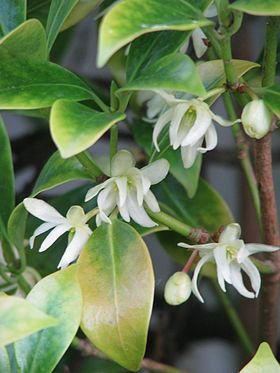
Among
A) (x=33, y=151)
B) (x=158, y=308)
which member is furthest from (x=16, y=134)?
(x=158, y=308)

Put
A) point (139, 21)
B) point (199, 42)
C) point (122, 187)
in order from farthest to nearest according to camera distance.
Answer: point (199, 42)
point (122, 187)
point (139, 21)

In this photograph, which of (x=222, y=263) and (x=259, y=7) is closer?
(x=259, y=7)

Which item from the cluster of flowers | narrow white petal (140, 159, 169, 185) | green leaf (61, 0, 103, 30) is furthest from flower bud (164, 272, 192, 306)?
green leaf (61, 0, 103, 30)

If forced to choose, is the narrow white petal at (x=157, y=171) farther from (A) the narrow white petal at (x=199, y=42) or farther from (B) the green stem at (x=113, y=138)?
(A) the narrow white petal at (x=199, y=42)

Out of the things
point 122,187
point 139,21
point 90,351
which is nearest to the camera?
point 139,21

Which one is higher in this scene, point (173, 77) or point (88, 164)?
point (173, 77)

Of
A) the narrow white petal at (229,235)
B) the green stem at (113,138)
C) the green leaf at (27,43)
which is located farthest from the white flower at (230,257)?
the green leaf at (27,43)

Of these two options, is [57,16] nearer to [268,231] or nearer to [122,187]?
[122,187]

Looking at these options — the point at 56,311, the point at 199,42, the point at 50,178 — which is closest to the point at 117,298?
the point at 56,311
